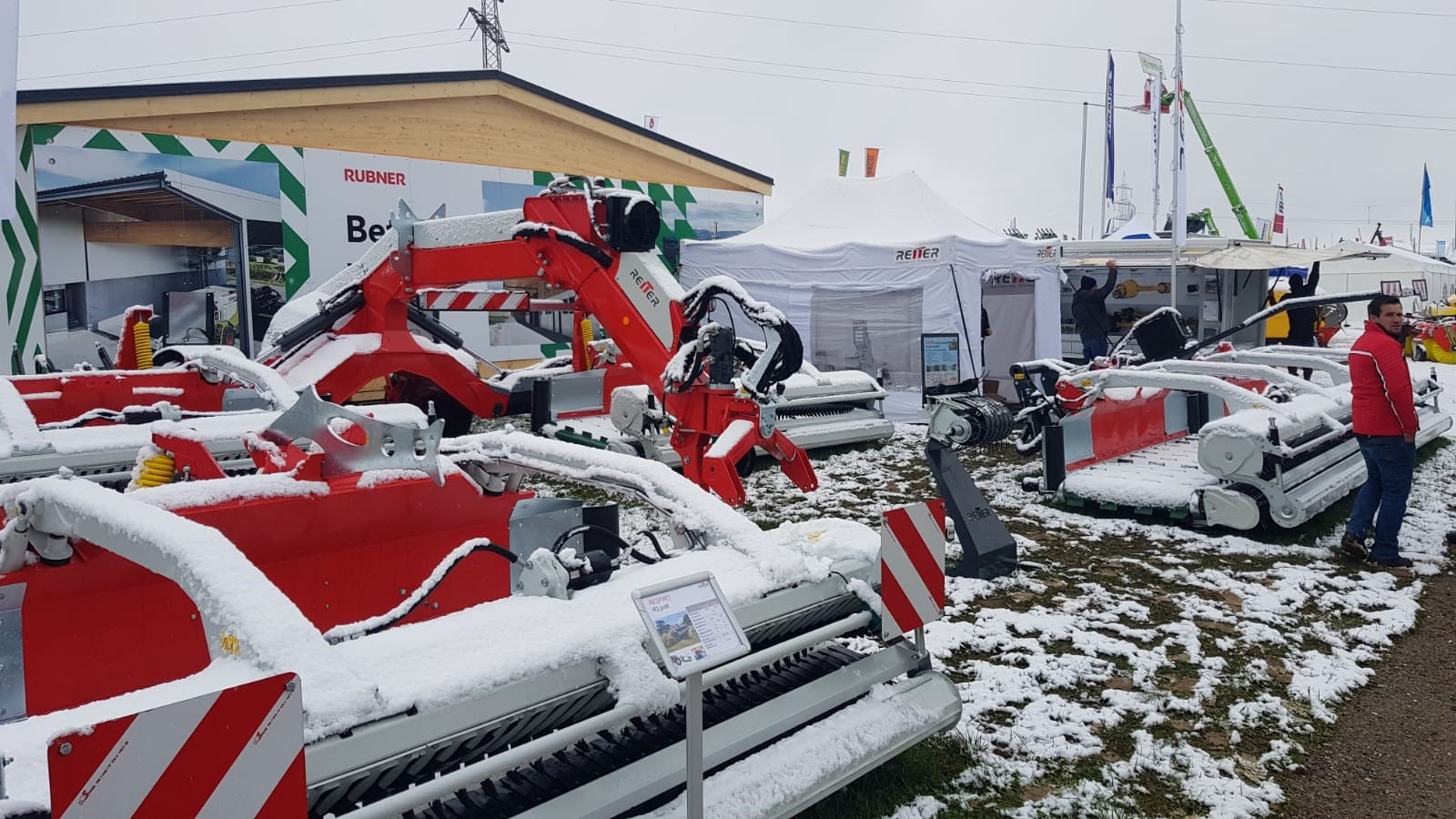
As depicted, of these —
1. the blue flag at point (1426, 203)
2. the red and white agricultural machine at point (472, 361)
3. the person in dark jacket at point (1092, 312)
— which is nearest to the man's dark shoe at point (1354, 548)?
the red and white agricultural machine at point (472, 361)

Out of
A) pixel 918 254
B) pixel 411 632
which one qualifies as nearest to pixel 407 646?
pixel 411 632

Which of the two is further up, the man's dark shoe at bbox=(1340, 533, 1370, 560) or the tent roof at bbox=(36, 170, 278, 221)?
the tent roof at bbox=(36, 170, 278, 221)

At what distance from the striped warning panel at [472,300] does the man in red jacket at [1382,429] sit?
6245 mm

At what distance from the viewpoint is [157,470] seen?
4074mm

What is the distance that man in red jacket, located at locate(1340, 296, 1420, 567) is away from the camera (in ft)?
18.6

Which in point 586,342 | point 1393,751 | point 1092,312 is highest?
point 1092,312

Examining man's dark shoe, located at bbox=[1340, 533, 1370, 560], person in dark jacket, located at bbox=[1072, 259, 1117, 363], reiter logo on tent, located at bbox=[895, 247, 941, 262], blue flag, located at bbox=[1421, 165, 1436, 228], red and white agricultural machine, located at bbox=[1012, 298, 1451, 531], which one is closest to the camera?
man's dark shoe, located at bbox=[1340, 533, 1370, 560]

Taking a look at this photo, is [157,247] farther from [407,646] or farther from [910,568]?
[910,568]

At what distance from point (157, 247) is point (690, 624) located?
10532 mm

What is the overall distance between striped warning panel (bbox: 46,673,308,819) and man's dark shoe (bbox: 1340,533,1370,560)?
6.20 metres

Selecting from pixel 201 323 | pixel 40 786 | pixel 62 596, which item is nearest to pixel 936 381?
pixel 201 323

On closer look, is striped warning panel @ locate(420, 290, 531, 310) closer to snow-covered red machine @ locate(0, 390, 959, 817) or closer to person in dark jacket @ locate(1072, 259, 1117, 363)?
snow-covered red machine @ locate(0, 390, 959, 817)

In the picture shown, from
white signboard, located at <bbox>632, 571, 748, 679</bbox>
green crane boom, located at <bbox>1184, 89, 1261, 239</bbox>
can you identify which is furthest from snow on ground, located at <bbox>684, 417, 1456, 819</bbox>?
green crane boom, located at <bbox>1184, 89, 1261, 239</bbox>

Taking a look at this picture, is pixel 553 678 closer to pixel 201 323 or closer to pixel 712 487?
pixel 712 487
